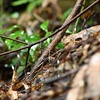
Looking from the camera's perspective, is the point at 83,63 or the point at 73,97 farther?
the point at 83,63

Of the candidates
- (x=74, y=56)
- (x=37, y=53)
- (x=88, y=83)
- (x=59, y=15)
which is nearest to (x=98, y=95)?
(x=88, y=83)

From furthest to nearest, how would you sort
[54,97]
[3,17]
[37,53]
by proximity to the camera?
[3,17] < [37,53] < [54,97]

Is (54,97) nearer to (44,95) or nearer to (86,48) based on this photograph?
(44,95)

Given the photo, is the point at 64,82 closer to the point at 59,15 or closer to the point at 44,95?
the point at 44,95

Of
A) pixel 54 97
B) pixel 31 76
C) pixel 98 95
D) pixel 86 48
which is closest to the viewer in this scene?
pixel 98 95

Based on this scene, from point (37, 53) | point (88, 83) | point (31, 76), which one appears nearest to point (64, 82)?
point (88, 83)

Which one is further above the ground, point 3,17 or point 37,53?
point 3,17

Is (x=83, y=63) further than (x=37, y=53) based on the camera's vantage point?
No

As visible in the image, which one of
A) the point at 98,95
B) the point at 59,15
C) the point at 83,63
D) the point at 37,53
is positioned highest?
the point at 59,15

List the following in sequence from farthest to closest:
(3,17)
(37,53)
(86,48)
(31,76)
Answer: (3,17) → (37,53) → (31,76) → (86,48)
